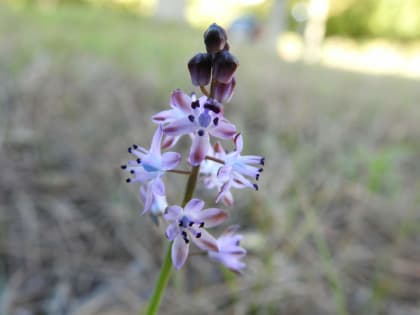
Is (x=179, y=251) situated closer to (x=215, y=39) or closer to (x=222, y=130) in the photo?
(x=222, y=130)

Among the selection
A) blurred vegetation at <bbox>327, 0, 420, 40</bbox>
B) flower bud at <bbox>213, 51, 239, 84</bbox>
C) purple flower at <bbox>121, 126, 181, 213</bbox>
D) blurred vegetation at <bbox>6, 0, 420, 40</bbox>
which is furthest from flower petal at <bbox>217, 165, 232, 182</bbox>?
blurred vegetation at <bbox>327, 0, 420, 40</bbox>

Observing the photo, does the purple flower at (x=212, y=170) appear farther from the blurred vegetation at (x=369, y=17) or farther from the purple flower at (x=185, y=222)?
the blurred vegetation at (x=369, y=17)

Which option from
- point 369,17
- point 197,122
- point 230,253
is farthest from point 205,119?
point 369,17

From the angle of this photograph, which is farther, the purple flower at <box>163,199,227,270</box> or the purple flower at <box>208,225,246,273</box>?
the purple flower at <box>208,225,246,273</box>

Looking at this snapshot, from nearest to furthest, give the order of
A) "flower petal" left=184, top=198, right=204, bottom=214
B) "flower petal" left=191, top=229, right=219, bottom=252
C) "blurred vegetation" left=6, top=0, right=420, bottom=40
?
"flower petal" left=184, top=198, right=204, bottom=214 < "flower petal" left=191, top=229, right=219, bottom=252 < "blurred vegetation" left=6, top=0, right=420, bottom=40

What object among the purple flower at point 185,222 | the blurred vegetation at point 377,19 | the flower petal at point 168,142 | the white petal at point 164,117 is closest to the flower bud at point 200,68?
the white petal at point 164,117

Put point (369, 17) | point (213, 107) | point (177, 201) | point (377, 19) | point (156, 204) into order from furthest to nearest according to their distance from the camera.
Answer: point (369, 17)
point (377, 19)
point (177, 201)
point (156, 204)
point (213, 107)

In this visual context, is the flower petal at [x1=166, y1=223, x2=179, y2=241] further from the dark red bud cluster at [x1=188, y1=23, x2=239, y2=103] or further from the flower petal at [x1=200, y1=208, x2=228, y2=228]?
the dark red bud cluster at [x1=188, y1=23, x2=239, y2=103]

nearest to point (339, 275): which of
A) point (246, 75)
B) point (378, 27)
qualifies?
point (246, 75)
